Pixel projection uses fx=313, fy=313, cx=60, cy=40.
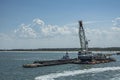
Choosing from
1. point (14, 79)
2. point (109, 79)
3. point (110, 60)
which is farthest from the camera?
point (110, 60)

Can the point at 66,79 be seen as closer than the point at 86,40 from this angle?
Yes

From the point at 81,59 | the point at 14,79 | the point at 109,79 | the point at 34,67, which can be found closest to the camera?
the point at 109,79

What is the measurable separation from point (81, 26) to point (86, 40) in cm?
553

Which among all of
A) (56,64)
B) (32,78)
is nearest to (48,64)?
(56,64)

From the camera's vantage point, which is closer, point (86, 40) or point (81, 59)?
point (81, 59)

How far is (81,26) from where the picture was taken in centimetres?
10719

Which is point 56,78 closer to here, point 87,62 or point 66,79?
point 66,79

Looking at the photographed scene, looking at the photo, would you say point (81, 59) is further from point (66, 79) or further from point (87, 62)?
point (66, 79)

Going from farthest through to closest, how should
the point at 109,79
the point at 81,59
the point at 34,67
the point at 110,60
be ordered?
the point at 110,60 < the point at 81,59 < the point at 34,67 < the point at 109,79

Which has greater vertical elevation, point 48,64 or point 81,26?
point 81,26

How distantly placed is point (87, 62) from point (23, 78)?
1563 inches

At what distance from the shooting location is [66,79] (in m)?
53.2

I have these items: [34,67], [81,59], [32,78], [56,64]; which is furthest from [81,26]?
[32,78]

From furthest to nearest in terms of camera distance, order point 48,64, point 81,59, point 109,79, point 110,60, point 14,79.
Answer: point 110,60, point 81,59, point 48,64, point 14,79, point 109,79
